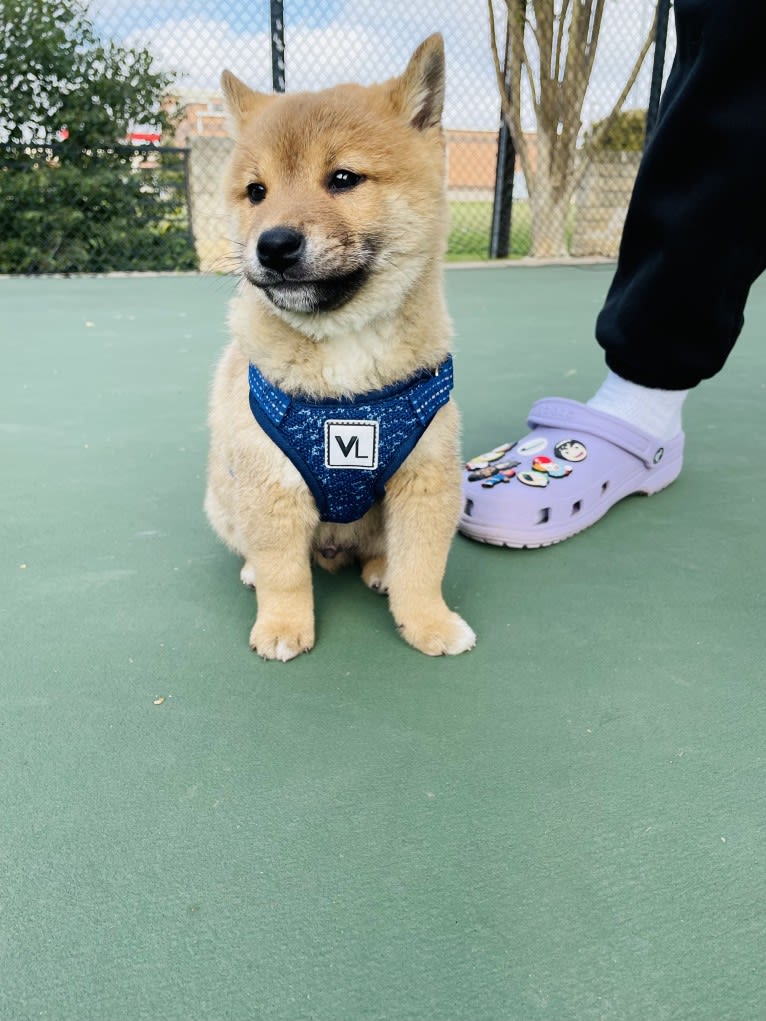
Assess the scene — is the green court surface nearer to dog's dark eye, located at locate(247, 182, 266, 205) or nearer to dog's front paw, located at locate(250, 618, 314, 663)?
dog's front paw, located at locate(250, 618, 314, 663)

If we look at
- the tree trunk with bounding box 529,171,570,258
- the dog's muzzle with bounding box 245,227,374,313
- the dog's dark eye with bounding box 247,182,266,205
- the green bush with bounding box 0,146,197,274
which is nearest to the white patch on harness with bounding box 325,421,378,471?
the dog's muzzle with bounding box 245,227,374,313

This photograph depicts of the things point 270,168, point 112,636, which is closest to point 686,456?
point 270,168

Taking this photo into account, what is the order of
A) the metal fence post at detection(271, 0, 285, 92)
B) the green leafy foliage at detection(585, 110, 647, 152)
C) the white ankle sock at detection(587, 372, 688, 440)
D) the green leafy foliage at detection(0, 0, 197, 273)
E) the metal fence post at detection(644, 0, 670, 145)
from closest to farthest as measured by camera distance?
the white ankle sock at detection(587, 372, 688, 440) → the metal fence post at detection(271, 0, 285, 92) → the green leafy foliage at detection(0, 0, 197, 273) → the metal fence post at detection(644, 0, 670, 145) → the green leafy foliage at detection(585, 110, 647, 152)

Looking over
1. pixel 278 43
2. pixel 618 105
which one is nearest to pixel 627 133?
pixel 618 105

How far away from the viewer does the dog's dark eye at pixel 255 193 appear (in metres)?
1.29

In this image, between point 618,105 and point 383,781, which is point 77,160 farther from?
point 383,781

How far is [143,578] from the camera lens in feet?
5.18

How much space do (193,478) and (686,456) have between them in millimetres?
1354

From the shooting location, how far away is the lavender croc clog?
67.3 inches

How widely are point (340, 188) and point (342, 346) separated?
240 millimetres

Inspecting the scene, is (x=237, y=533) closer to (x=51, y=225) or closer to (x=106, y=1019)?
(x=106, y=1019)

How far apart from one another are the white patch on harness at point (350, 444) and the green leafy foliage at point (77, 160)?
5827mm

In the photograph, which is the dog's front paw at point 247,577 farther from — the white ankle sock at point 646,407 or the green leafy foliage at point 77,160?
the green leafy foliage at point 77,160

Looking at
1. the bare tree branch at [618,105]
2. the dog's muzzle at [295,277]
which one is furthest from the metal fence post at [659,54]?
the dog's muzzle at [295,277]
